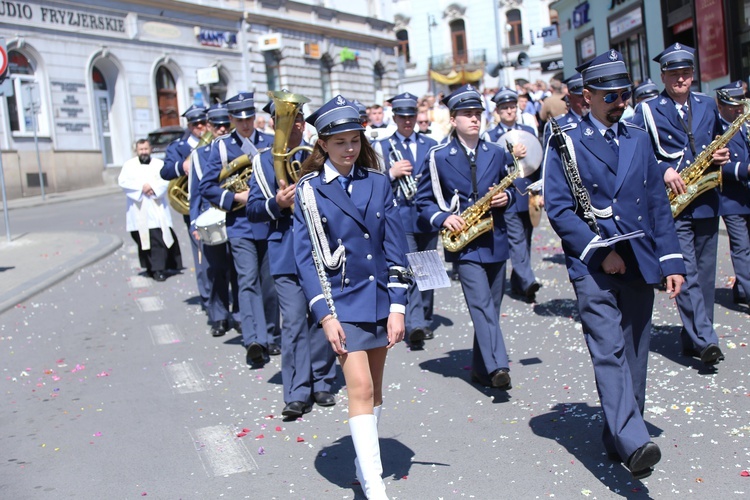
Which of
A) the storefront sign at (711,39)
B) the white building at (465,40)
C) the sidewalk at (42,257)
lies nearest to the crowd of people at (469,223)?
the sidewalk at (42,257)

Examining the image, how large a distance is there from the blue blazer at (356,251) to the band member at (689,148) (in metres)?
2.94

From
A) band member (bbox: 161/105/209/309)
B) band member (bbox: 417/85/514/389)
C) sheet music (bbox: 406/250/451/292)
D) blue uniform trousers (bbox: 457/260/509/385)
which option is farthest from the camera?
band member (bbox: 161/105/209/309)

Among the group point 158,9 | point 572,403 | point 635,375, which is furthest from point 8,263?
point 158,9

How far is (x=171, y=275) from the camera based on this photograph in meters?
14.0

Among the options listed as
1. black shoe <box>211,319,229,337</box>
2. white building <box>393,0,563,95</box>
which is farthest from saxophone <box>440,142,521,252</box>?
white building <box>393,0,563,95</box>

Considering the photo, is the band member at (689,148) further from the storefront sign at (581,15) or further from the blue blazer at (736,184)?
the storefront sign at (581,15)

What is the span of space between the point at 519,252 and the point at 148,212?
5.79 m

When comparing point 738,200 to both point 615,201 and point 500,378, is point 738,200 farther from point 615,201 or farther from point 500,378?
point 615,201

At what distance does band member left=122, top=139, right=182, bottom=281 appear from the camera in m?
13.6

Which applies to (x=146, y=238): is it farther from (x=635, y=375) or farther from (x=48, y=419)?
(x=635, y=375)

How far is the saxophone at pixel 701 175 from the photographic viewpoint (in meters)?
7.17

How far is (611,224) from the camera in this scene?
4875 mm

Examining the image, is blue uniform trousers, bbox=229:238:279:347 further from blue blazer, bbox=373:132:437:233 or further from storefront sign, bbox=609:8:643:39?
storefront sign, bbox=609:8:643:39

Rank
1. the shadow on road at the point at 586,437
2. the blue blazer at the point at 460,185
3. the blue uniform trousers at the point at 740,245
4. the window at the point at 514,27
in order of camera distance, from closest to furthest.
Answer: the shadow on road at the point at 586,437, the blue blazer at the point at 460,185, the blue uniform trousers at the point at 740,245, the window at the point at 514,27
